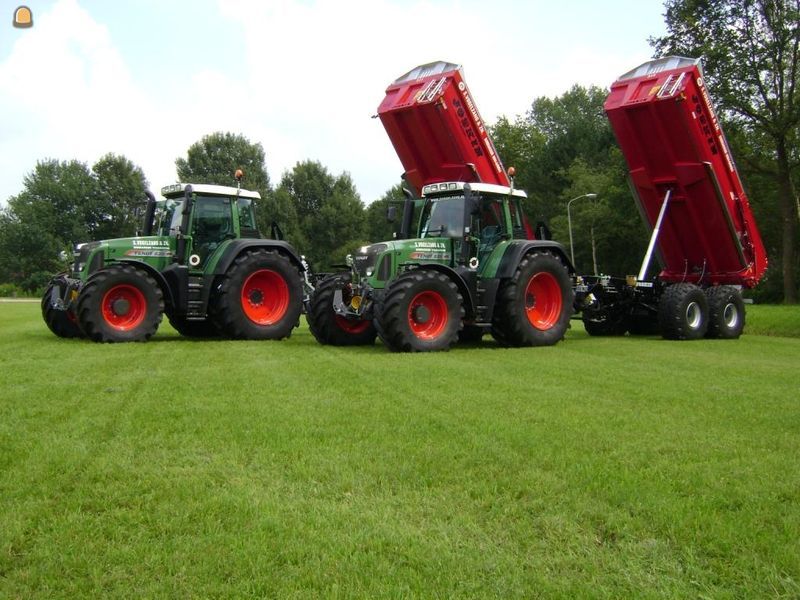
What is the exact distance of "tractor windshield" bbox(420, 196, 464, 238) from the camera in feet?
38.2

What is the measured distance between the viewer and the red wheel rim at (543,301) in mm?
12258

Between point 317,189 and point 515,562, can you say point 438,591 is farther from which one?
point 317,189

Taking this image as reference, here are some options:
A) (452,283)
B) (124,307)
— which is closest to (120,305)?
(124,307)

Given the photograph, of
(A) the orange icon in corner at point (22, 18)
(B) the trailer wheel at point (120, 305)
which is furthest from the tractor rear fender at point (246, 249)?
(A) the orange icon in corner at point (22, 18)

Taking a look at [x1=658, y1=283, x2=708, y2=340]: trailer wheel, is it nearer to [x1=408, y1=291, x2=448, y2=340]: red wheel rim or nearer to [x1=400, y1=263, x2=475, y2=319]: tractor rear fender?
[x1=400, y1=263, x2=475, y2=319]: tractor rear fender

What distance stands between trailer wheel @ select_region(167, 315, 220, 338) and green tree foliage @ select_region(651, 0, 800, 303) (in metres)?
19.7

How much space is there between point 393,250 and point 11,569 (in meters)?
8.33

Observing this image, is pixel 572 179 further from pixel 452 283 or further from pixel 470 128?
pixel 452 283

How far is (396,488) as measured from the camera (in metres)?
3.90

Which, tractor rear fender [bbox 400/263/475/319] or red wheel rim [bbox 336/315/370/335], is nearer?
tractor rear fender [bbox 400/263/475/319]

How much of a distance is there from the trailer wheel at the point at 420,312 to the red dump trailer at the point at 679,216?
3.62 meters

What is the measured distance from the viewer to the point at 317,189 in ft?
164

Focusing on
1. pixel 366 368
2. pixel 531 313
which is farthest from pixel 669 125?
pixel 366 368

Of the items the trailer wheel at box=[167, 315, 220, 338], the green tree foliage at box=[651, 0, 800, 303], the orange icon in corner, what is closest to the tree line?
the green tree foliage at box=[651, 0, 800, 303]
